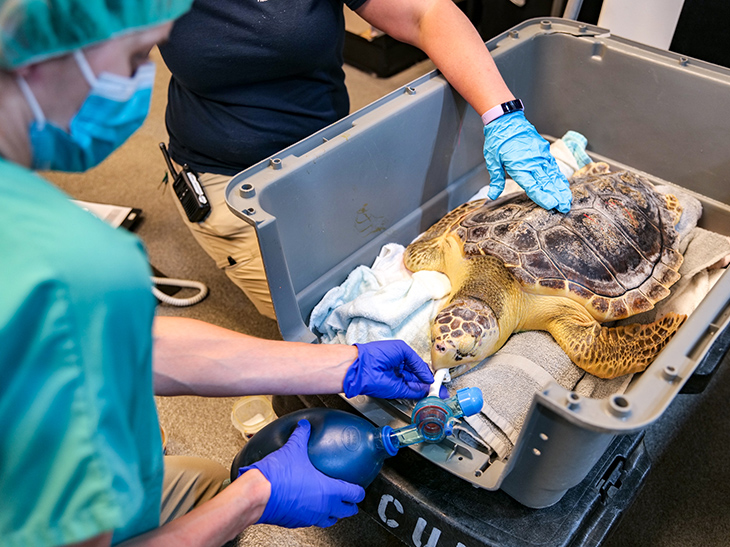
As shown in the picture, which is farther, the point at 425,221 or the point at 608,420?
the point at 425,221

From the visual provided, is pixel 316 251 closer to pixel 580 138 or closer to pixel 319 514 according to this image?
pixel 319 514

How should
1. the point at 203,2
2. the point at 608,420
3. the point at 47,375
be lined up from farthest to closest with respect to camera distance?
the point at 203,2 → the point at 608,420 → the point at 47,375

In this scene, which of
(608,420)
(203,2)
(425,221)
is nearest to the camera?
(608,420)

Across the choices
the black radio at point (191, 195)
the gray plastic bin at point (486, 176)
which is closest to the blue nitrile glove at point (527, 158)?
the gray plastic bin at point (486, 176)

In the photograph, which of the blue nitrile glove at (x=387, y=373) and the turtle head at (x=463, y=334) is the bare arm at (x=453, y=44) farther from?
the blue nitrile glove at (x=387, y=373)

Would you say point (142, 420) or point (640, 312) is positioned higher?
point (142, 420)

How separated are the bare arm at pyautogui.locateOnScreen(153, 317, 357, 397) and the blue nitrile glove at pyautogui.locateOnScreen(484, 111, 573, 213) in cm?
58

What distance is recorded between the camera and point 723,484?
1155 mm

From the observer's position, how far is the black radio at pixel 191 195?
1.20 meters

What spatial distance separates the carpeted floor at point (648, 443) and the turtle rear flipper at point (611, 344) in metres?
0.34

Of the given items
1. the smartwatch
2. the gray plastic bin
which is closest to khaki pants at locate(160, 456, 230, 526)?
the gray plastic bin

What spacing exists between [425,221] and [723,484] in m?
0.86

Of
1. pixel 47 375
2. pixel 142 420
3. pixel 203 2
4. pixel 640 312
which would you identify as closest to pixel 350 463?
pixel 142 420

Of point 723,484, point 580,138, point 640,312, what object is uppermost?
point 580,138
